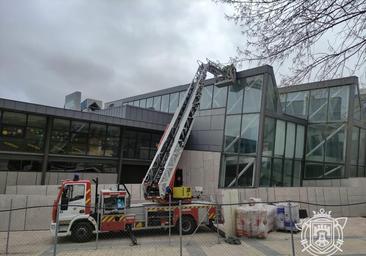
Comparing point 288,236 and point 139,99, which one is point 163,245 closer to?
point 288,236

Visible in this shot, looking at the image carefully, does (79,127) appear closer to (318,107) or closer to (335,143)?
(318,107)

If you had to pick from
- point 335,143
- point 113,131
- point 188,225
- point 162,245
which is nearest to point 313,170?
point 335,143

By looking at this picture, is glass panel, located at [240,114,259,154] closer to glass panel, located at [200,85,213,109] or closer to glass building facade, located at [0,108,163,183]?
glass panel, located at [200,85,213,109]

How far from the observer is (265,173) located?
18.3 m

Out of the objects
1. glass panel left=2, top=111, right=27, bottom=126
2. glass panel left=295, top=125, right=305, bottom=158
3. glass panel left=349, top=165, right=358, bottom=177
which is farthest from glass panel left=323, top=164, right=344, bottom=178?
glass panel left=2, top=111, right=27, bottom=126

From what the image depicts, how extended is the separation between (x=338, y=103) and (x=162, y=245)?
54.7 ft

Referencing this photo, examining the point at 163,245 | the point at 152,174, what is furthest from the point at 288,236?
the point at 152,174

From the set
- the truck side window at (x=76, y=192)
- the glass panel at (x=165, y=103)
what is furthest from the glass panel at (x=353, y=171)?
the truck side window at (x=76, y=192)

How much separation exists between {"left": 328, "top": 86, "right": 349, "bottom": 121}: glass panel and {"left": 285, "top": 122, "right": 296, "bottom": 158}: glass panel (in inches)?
132

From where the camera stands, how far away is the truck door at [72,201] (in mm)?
11852

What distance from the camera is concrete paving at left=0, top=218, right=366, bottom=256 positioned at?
9938mm

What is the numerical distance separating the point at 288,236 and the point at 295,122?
9.85 metres

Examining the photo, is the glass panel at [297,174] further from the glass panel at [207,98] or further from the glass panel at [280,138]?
the glass panel at [207,98]

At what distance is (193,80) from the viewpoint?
18.8 metres
